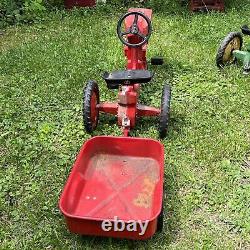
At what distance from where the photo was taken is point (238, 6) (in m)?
7.29

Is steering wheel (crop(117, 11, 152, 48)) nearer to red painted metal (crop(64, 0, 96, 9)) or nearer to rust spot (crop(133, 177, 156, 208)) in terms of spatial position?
rust spot (crop(133, 177, 156, 208))

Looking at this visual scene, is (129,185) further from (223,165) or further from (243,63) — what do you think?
(243,63)

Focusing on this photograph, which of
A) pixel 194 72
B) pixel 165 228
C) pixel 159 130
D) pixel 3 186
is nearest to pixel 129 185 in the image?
pixel 165 228

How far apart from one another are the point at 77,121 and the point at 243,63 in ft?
6.97

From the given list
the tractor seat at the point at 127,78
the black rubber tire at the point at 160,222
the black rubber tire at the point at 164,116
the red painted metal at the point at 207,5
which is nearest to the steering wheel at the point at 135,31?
the tractor seat at the point at 127,78

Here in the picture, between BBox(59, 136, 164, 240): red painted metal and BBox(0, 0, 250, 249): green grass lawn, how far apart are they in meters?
0.17

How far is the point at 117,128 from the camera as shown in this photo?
4379mm

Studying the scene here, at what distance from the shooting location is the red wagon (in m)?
3.03

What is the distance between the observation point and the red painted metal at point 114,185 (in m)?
3.05

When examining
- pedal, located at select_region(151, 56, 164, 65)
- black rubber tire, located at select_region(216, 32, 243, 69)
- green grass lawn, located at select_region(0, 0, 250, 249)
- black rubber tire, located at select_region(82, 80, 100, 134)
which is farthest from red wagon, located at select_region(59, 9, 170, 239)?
black rubber tire, located at select_region(216, 32, 243, 69)

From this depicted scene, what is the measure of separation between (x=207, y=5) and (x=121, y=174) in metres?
4.34

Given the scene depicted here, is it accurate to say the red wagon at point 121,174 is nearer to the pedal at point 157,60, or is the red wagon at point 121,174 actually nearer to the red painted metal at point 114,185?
the red painted metal at point 114,185

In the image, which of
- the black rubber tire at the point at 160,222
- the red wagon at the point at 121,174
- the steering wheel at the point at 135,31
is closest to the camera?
the red wagon at the point at 121,174

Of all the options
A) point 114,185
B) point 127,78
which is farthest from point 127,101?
point 114,185
